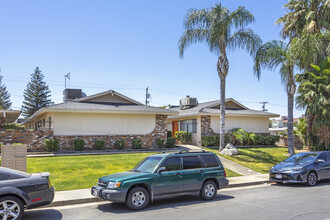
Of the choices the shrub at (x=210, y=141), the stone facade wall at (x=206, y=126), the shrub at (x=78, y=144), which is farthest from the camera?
the stone facade wall at (x=206, y=126)

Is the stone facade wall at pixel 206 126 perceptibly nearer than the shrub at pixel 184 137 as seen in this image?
Yes

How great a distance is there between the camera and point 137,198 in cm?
836

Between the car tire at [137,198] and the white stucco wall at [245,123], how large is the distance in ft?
59.8

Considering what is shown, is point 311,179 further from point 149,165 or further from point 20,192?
point 20,192

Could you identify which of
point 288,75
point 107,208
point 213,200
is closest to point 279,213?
point 213,200

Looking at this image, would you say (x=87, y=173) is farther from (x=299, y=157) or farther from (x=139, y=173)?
(x=299, y=157)

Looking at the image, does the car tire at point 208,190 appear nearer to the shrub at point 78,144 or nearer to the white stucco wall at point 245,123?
the shrub at point 78,144

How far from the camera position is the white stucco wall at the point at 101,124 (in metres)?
21.1

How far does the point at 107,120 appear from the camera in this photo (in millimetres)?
22531

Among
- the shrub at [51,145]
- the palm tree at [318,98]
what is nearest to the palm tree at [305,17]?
the palm tree at [318,98]

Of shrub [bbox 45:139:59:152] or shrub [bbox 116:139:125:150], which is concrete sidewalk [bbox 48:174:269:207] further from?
shrub [bbox 116:139:125:150]

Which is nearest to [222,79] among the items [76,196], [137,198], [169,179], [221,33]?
[221,33]

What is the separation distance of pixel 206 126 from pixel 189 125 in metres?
2.35

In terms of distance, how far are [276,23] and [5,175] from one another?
26074mm
